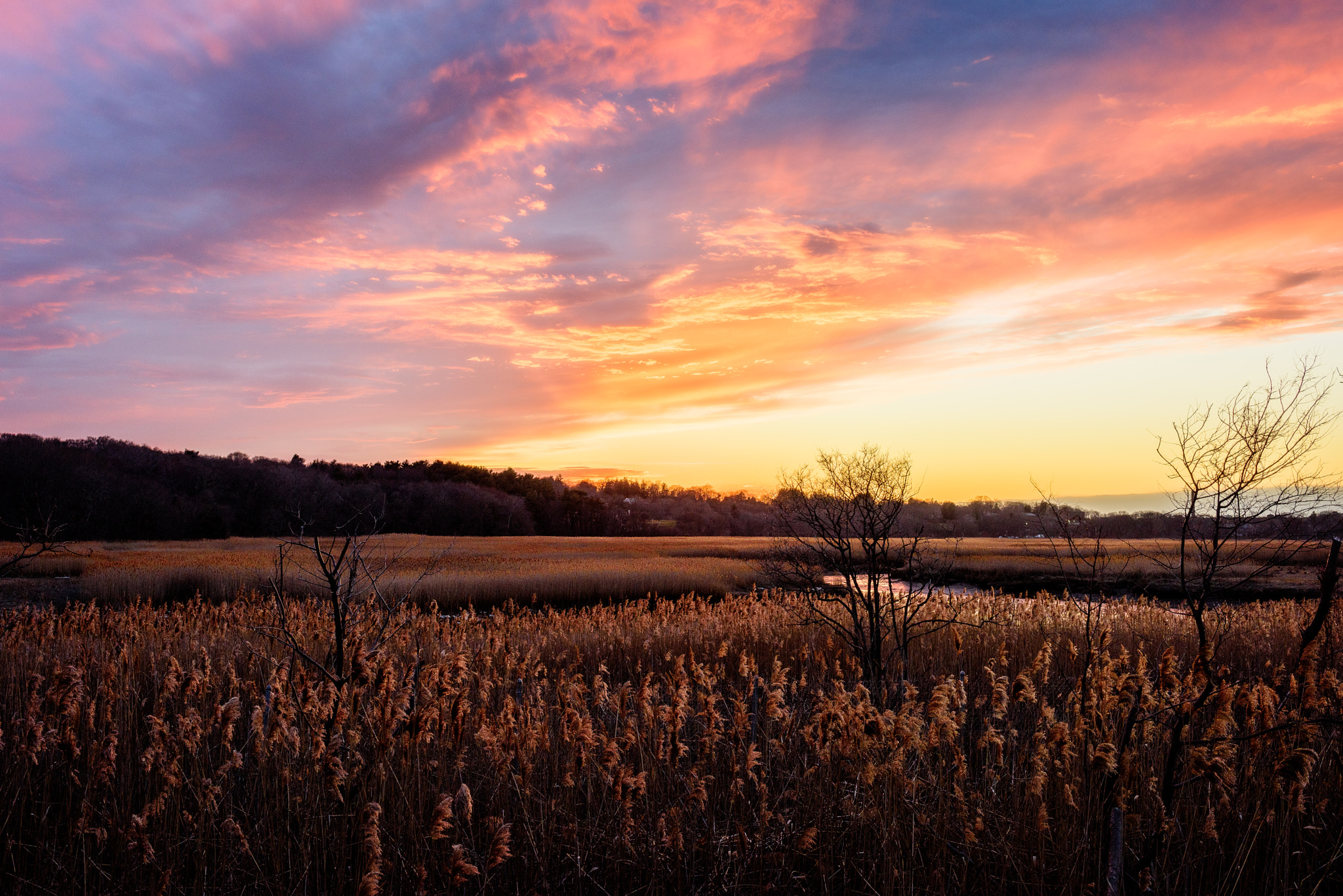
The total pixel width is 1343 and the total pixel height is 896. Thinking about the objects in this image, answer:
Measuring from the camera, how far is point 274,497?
218 ft

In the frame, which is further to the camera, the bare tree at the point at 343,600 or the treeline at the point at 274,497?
the treeline at the point at 274,497

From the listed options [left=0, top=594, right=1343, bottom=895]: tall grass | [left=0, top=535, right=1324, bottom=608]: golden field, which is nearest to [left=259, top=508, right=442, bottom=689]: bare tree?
[left=0, top=594, right=1343, bottom=895]: tall grass

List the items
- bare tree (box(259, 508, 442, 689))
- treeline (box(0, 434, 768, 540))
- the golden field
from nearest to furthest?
bare tree (box(259, 508, 442, 689)) → the golden field → treeline (box(0, 434, 768, 540))

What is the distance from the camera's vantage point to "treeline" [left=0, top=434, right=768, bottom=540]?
55594mm

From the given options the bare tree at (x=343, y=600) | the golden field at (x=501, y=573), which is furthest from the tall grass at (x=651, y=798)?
the golden field at (x=501, y=573)

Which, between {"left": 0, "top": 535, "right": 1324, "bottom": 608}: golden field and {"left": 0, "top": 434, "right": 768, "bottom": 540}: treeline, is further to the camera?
{"left": 0, "top": 434, "right": 768, "bottom": 540}: treeline

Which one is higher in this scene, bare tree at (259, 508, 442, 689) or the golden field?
bare tree at (259, 508, 442, 689)

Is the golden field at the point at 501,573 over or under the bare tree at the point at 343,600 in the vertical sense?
under

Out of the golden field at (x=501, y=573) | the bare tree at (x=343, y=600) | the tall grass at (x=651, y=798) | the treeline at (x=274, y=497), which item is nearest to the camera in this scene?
the tall grass at (x=651, y=798)

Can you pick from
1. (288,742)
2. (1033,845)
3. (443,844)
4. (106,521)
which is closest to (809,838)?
(1033,845)

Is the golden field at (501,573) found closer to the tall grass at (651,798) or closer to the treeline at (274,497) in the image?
the treeline at (274,497)

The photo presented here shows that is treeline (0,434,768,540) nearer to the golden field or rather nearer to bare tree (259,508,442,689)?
the golden field

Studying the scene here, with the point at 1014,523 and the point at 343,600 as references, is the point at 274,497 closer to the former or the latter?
the point at 343,600

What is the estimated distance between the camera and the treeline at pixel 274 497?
2189 inches
